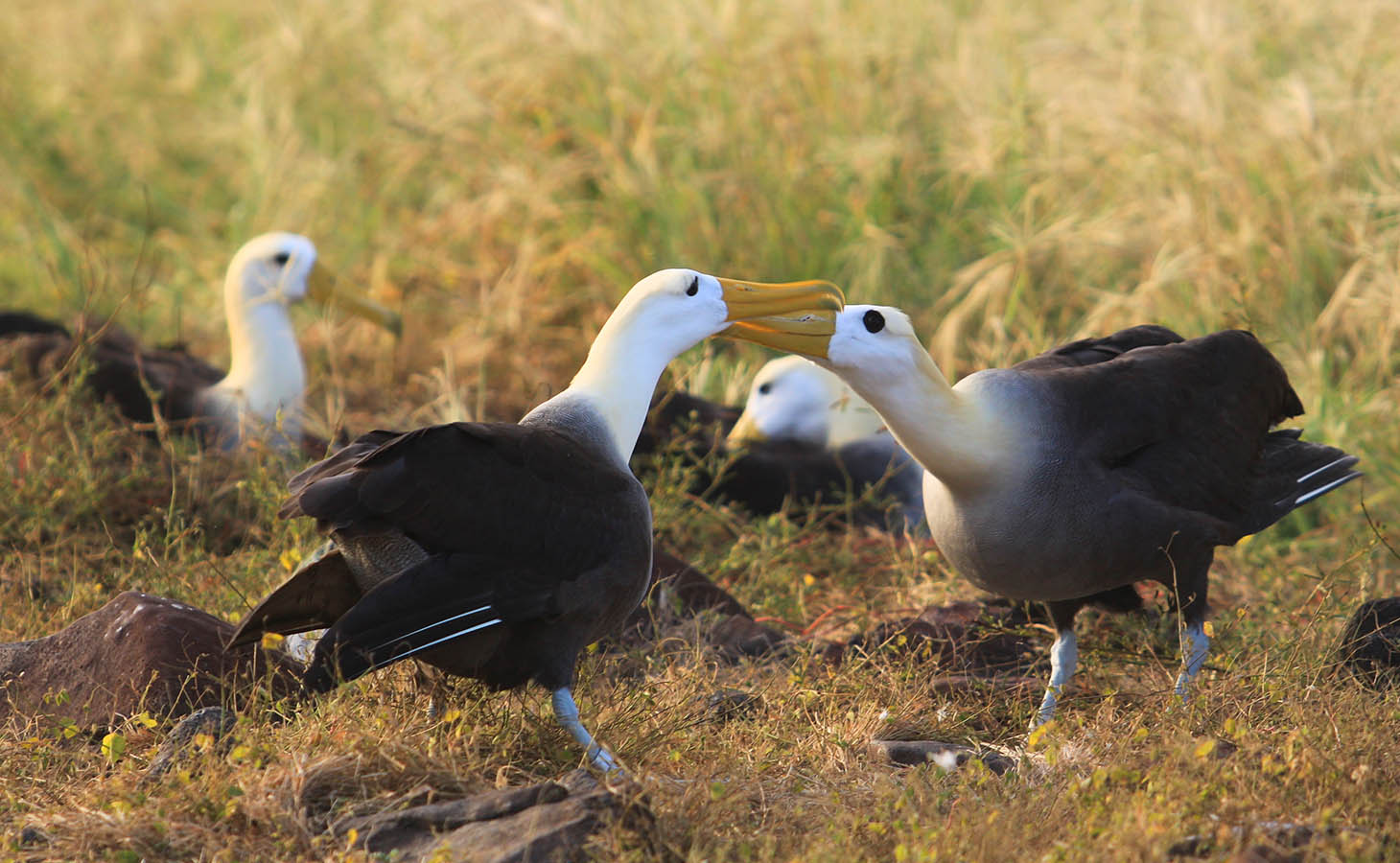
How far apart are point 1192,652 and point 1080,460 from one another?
58 centimetres

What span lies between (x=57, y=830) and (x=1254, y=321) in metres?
3.80

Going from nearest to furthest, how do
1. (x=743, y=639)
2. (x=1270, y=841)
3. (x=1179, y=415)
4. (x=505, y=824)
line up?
(x=1270, y=841) < (x=505, y=824) < (x=1179, y=415) < (x=743, y=639)

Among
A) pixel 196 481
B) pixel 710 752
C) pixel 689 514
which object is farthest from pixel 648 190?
pixel 710 752

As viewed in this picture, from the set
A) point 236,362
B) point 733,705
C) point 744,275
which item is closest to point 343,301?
point 236,362

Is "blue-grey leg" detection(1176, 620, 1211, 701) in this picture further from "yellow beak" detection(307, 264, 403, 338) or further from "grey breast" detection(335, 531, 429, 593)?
"yellow beak" detection(307, 264, 403, 338)

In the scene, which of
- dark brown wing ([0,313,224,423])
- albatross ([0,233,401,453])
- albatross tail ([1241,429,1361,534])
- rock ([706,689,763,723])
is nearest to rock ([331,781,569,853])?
rock ([706,689,763,723])

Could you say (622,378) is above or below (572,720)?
above

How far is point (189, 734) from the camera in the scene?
10.8ft

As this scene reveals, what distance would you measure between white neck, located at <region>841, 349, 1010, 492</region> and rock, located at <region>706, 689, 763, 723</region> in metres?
0.75

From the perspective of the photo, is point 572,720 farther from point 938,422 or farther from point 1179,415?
point 1179,415

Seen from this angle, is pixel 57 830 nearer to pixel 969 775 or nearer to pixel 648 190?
pixel 969 775

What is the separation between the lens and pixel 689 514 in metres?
5.35

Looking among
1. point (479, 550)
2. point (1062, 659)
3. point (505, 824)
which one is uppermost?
point (479, 550)

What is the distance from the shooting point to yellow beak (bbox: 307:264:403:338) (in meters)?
6.49
